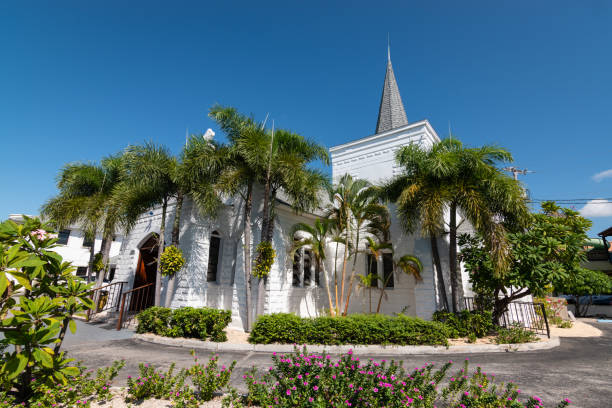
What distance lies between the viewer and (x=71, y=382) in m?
3.77

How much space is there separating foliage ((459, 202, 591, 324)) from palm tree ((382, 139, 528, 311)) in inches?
22.1

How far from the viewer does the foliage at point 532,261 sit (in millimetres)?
8617

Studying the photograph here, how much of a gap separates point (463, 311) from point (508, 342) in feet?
4.38

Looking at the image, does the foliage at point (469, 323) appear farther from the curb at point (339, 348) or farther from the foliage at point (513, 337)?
the curb at point (339, 348)

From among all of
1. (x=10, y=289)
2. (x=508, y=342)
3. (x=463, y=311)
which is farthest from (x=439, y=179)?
(x=10, y=289)

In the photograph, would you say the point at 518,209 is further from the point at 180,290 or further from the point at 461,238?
the point at 180,290

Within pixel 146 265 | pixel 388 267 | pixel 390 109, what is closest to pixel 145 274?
pixel 146 265

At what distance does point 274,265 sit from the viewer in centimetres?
1064

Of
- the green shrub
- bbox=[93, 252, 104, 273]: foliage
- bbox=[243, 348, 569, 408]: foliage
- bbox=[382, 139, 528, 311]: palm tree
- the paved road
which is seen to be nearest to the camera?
bbox=[243, 348, 569, 408]: foliage

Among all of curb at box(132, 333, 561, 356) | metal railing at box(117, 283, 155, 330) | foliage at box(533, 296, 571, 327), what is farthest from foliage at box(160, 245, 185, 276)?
foliage at box(533, 296, 571, 327)

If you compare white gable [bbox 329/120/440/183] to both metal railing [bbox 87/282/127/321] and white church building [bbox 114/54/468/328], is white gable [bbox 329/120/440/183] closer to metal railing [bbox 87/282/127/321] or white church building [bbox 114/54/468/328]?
white church building [bbox 114/54/468/328]

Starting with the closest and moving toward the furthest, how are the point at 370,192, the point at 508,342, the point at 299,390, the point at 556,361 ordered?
the point at 299,390, the point at 556,361, the point at 508,342, the point at 370,192

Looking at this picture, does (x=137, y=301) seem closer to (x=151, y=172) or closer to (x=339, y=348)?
(x=151, y=172)

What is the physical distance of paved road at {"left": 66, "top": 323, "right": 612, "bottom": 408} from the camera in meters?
4.86
